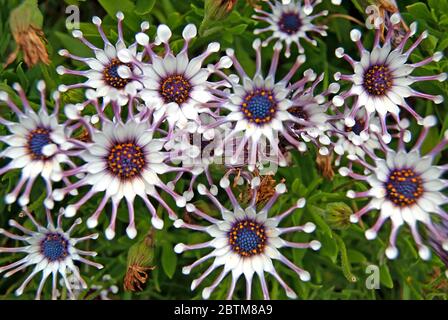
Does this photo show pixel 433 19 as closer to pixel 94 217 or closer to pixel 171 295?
pixel 94 217

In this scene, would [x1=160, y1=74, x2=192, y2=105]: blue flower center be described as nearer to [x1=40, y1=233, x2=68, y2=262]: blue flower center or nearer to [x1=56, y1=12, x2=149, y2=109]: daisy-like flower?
[x1=56, y1=12, x2=149, y2=109]: daisy-like flower

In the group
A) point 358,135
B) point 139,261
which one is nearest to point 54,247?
point 139,261

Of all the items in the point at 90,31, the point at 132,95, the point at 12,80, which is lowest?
the point at 132,95

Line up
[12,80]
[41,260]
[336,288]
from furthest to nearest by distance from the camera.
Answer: [336,288], [12,80], [41,260]

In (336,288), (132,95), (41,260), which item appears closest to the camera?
(132,95)

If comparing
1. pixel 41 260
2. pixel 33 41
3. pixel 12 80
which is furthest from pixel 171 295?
pixel 33 41

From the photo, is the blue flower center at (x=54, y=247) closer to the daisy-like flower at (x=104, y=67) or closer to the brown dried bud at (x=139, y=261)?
the brown dried bud at (x=139, y=261)

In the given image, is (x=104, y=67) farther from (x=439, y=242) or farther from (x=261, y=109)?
(x=439, y=242)
